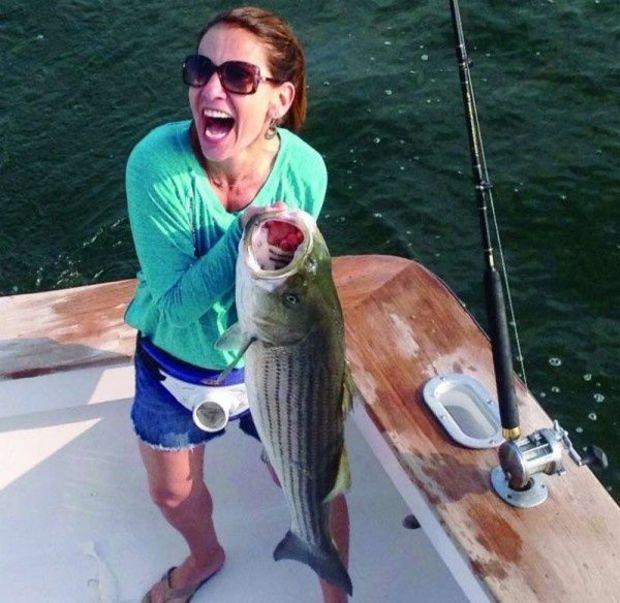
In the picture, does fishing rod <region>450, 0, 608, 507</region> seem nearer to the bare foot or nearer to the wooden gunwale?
the wooden gunwale

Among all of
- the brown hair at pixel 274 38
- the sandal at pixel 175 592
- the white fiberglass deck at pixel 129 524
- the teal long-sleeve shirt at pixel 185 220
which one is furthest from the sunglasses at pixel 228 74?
the sandal at pixel 175 592

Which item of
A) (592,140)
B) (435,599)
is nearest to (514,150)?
(592,140)

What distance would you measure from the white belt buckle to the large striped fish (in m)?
0.36

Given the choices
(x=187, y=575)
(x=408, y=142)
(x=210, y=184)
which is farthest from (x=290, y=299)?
(x=408, y=142)

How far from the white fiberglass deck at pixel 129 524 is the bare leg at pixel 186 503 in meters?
0.18

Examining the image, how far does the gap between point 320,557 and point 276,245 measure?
3.91 feet

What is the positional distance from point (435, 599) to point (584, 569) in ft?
4.36

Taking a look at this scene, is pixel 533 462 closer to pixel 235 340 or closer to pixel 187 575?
pixel 235 340

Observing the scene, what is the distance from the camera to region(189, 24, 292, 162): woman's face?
283 centimetres

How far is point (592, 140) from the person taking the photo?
8570mm

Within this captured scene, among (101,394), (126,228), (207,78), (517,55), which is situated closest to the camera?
(207,78)

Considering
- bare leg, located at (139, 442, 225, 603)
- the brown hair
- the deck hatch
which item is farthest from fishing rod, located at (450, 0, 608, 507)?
bare leg, located at (139, 442, 225, 603)

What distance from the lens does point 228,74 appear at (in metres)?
2.84

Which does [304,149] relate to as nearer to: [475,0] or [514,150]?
[514,150]
